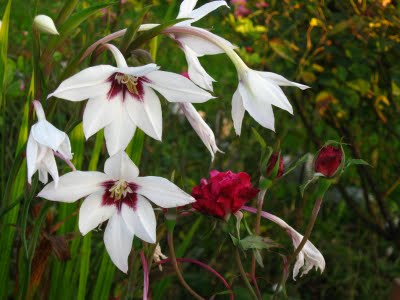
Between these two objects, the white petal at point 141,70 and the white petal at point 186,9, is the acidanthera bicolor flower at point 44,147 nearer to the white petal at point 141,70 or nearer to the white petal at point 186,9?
the white petal at point 141,70

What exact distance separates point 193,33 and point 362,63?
1315 mm

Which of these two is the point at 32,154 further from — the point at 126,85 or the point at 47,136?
the point at 126,85

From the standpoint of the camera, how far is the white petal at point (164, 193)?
94 centimetres

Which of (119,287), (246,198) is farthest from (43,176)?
(119,287)

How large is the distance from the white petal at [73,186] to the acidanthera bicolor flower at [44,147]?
58 millimetres

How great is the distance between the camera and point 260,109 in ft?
2.92

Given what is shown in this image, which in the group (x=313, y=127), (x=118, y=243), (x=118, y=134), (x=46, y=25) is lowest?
(x=313, y=127)

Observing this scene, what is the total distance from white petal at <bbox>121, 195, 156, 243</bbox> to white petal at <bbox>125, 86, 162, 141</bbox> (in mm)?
97

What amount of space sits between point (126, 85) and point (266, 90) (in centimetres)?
17

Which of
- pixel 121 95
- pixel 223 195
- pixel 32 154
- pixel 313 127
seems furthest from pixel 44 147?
pixel 313 127

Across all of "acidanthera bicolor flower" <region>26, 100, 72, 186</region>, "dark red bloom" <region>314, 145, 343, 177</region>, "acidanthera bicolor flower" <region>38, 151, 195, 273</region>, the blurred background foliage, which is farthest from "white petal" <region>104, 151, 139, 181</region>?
the blurred background foliage

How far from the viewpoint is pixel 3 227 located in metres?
1.37

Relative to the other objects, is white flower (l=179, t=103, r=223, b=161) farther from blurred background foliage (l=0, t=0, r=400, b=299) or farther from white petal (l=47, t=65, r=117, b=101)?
blurred background foliage (l=0, t=0, r=400, b=299)

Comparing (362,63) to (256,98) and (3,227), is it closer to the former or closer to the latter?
(3,227)
